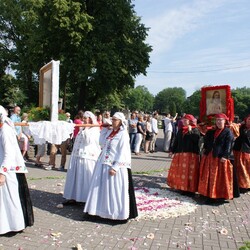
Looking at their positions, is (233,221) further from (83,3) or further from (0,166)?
(83,3)

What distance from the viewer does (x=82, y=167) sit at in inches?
272

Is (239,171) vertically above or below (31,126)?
below

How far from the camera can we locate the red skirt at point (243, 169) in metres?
8.48

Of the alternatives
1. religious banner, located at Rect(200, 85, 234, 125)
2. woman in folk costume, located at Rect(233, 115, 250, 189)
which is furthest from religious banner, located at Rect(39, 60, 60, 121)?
woman in folk costume, located at Rect(233, 115, 250, 189)

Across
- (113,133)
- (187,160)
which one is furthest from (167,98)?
(113,133)

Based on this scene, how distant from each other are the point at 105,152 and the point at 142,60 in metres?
22.3

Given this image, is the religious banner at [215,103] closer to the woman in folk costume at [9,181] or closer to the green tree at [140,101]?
the woman in folk costume at [9,181]

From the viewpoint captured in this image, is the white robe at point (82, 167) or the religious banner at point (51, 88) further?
the religious banner at point (51, 88)

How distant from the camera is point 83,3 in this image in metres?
26.0

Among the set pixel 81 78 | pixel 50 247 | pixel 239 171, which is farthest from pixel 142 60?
pixel 50 247

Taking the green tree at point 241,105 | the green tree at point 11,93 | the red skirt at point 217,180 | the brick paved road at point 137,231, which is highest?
the green tree at point 241,105

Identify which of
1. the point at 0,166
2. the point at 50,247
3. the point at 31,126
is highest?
the point at 31,126

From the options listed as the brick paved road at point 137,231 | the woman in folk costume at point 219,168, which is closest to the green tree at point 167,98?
the woman in folk costume at point 219,168

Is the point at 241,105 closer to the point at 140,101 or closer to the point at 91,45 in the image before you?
the point at 140,101
